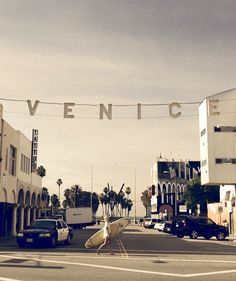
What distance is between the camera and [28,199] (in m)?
47.5

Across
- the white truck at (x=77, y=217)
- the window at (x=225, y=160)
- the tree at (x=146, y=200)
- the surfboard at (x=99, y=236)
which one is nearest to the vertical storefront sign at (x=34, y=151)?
the white truck at (x=77, y=217)

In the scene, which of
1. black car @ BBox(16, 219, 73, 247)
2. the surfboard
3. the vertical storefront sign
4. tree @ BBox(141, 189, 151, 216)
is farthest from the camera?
tree @ BBox(141, 189, 151, 216)

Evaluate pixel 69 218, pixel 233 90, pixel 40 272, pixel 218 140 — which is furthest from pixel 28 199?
pixel 40 272

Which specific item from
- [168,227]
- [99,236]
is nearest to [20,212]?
[168,227]

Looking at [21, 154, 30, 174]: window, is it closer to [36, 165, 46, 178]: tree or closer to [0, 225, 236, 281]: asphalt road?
[0, 225, 236, 281]: asphalt road

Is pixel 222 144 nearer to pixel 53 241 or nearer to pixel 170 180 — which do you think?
pixel 53 241

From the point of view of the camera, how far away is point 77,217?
2562 inches

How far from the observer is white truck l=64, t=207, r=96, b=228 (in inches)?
2527

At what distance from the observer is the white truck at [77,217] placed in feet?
211

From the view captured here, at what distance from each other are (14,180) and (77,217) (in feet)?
90.0

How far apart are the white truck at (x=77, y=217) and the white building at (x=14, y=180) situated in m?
14.2

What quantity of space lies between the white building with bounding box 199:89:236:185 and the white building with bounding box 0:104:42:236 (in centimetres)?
1954

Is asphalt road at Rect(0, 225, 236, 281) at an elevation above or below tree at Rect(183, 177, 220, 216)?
below

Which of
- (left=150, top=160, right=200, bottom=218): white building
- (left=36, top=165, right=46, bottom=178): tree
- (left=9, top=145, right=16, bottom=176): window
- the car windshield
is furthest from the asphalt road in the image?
(left=36, top=165, right=46, bottom=178): tree
